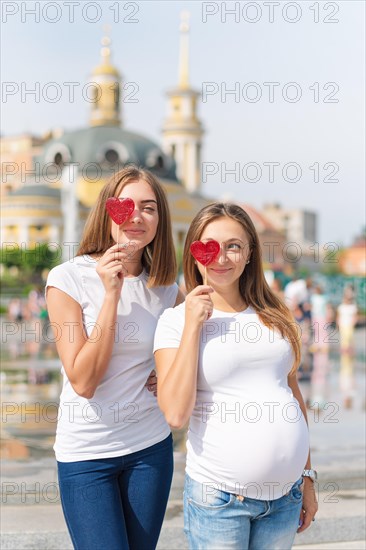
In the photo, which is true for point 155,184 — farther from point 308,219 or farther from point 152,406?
point 308,219

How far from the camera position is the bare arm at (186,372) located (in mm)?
2074

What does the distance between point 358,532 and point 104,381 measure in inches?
87.2

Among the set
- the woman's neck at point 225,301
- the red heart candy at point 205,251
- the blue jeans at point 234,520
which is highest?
the red heart candy at point 205,251

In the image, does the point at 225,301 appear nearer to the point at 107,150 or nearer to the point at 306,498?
the point at 306,498

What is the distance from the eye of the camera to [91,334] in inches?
89.5

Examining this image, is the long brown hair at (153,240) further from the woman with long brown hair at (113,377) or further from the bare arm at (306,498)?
the bare arm at (306,498)

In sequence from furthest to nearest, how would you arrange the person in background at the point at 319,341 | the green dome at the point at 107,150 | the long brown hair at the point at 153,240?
the green dome at the point at 107,150, the person in background at the point at 319,341, the long brown hair at the point at 153,240

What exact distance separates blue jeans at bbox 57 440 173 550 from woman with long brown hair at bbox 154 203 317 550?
23cm

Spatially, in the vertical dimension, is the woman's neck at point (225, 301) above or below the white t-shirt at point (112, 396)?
above

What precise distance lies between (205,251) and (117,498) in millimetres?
839

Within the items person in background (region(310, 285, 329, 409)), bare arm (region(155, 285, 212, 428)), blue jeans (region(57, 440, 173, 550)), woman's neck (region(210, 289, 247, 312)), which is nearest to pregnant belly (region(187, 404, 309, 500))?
bare arm (region(155, 285, 212, 428))

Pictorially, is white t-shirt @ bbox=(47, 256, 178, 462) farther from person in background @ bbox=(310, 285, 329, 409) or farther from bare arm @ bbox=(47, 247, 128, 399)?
person in background @ bbox=(310, 285, 329, 409)

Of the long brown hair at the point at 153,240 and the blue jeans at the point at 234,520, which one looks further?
the long brown hair at the point at 153,240

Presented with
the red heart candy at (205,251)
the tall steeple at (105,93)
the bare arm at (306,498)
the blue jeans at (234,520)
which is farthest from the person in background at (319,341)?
the tall steeple at (105,93)
